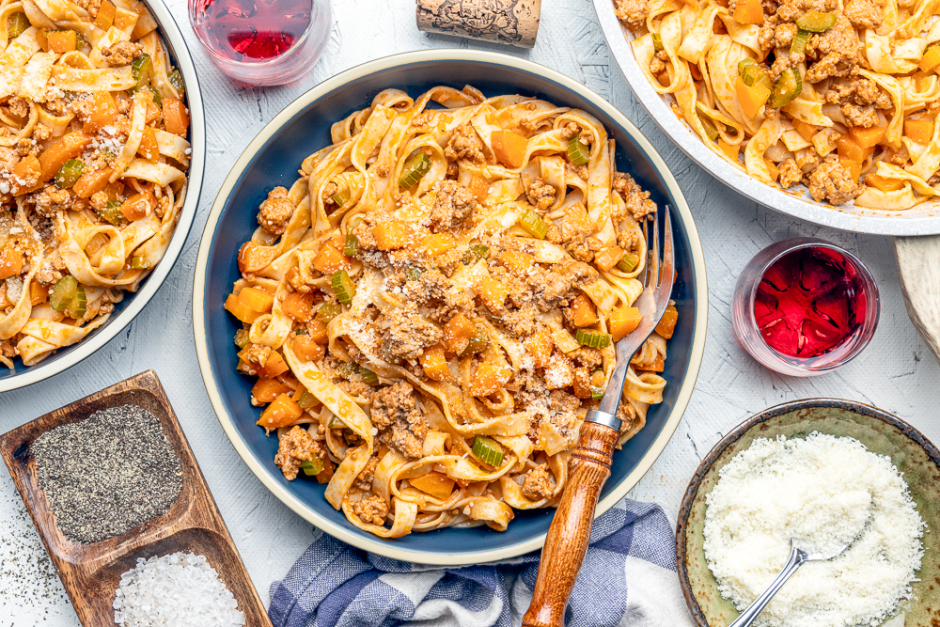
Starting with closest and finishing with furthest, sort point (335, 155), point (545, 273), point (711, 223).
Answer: point (545, 273) < point (335, 155) < point (711, 223)

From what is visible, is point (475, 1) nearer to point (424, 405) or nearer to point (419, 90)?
point (419, 90)

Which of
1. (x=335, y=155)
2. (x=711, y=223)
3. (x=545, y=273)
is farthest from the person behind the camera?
(x=711, y=223)

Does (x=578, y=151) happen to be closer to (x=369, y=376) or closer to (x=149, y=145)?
(x=369, y=376)

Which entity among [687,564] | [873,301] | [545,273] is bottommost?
[687,564]

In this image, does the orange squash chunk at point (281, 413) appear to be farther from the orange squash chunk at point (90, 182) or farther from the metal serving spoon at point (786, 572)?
the metal serving spoon at point (786, 572)

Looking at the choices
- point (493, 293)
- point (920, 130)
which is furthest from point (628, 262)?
point (920, 130)

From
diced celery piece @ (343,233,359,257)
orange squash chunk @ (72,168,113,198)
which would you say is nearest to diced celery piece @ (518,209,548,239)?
diced celery piece @ (343,233,359,257)

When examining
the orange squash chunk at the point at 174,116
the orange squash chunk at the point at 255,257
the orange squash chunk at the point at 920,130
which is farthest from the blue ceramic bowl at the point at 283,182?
the orange squash chunk at the point at 920,130

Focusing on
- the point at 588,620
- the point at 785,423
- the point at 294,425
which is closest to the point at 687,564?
the point at 588,620
